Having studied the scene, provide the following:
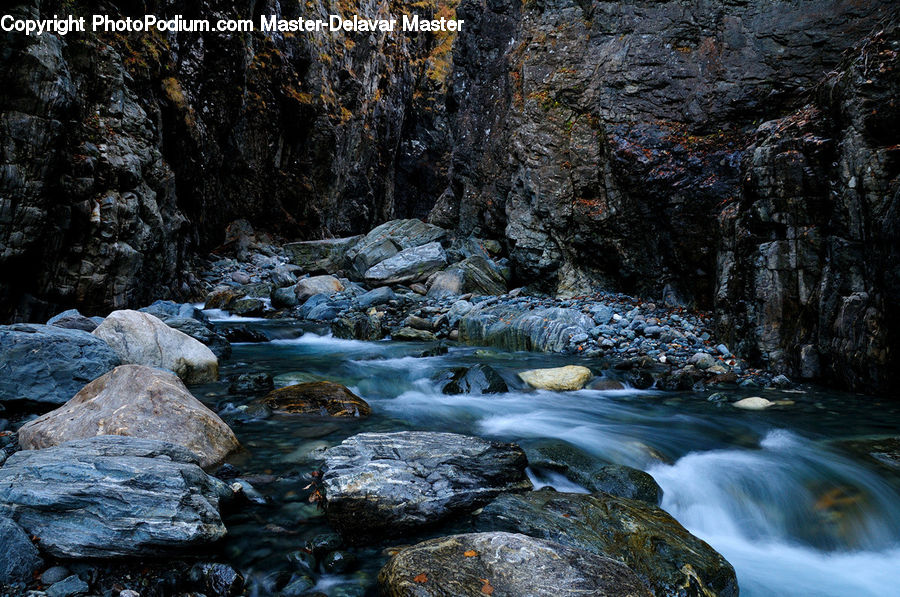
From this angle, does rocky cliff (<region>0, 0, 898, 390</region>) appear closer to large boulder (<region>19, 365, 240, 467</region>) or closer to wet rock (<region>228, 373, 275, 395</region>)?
wet rock (<region>228, 373, 275, 395</region>)

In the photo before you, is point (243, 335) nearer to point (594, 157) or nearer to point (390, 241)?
point (390, 241)

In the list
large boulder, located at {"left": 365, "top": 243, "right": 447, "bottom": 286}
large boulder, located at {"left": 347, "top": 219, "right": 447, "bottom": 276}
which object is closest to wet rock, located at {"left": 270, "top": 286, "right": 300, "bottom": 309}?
large boulder, located at {"left": 365, "top": 243, "right": 447, "bottom": 286}

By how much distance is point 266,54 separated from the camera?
23.6 meters

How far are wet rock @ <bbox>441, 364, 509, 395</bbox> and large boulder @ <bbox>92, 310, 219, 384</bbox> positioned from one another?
11.6ft

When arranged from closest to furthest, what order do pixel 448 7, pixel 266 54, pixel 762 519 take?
pixel 762 519 → pixel 266 54 → pixel 448 7

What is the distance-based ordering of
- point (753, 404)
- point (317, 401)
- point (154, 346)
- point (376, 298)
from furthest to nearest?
point (376, 298), point (154, 346), point (753, 404), point (317, 401)

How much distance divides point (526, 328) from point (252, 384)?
5.88m

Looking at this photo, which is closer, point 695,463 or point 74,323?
point 695,463

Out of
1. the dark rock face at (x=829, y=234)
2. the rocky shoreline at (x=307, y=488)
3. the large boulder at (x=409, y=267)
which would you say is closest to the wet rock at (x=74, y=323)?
the rocky shoreline at (x=307, y=488)

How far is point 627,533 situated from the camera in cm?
282

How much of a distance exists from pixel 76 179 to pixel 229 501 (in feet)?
34.7

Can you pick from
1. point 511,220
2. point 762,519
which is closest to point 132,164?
point 511,220

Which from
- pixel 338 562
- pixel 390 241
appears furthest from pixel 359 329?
pixel 338 562

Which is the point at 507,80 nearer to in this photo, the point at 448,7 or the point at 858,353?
the point at 858,353
